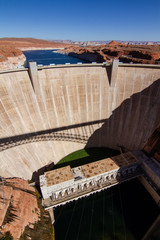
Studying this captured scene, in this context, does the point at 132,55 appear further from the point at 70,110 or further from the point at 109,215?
the point at 109,215

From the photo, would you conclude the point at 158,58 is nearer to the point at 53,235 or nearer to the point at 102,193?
the point at 102,193

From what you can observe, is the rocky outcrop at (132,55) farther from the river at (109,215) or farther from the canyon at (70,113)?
the river at (109,215)

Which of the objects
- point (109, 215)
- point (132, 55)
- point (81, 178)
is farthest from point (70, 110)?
point (132, 55)

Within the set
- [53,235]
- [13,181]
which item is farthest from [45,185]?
[53,235]

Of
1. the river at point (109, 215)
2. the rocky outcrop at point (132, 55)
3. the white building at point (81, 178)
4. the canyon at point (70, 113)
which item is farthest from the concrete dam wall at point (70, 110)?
the rocky outcrop at point (132, 55)

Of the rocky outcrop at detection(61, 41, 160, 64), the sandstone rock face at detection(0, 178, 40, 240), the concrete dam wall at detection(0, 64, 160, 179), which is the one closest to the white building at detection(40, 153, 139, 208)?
the sandstone rock face at detection(0, 178, 40, 240)

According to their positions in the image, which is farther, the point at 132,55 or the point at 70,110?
the point at 132,55
